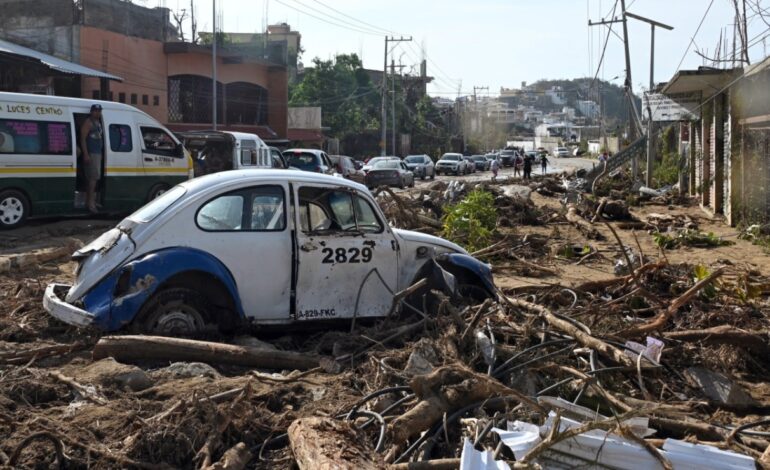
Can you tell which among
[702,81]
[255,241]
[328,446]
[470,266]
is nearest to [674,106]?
[702,81]

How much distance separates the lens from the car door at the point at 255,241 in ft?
23.2

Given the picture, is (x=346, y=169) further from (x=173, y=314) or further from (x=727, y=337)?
(x=727, y=337)

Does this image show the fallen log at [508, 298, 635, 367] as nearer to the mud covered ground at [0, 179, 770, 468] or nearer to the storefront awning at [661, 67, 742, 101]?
the mud covered ground at [0, 179, 770, 468]

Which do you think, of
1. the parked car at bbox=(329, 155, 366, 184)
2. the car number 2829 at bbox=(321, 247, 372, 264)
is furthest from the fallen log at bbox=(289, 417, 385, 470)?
the parked car at bbox=(329, 155, 366, 184)

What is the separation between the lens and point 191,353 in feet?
20.7

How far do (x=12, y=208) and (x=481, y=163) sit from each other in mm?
50417

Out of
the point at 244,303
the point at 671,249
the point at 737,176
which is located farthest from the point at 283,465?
the point at 737,176

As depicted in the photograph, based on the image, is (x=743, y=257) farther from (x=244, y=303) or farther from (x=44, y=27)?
(x=44, y=27)

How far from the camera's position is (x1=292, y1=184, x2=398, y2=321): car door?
738 centimetres

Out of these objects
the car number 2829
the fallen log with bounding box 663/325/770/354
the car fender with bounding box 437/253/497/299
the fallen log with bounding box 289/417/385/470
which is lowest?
the fallen log with bounding box 289/417/385/470

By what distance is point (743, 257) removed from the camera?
15414mm

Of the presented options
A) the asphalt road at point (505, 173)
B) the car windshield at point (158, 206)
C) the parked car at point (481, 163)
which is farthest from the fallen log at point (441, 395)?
the parked car at point (481, 163)

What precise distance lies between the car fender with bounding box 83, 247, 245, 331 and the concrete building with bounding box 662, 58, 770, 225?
13333 millimetres

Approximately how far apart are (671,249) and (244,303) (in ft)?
39.4
